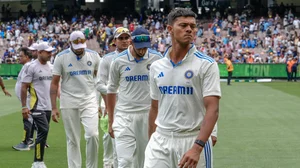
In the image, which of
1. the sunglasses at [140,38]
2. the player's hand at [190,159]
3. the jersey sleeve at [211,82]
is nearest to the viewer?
the player's hand at [190,159]

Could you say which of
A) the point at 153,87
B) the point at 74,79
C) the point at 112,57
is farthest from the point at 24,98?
the point at 153,87

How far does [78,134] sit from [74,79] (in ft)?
2.84

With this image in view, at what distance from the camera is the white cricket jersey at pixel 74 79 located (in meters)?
11.1

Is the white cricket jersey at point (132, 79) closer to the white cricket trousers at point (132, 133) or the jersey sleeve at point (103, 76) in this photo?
the white cricket trousers at point (132, 133)

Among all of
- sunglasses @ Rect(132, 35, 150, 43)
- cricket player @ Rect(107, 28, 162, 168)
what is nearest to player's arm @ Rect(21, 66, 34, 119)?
cricket player @ Rect(107, 28, 162, 168)

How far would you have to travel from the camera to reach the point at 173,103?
6.38m

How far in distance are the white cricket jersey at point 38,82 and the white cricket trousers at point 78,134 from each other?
1456mm

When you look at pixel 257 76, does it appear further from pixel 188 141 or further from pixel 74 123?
pixel 188 141

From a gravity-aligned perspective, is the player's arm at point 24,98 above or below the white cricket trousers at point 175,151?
below

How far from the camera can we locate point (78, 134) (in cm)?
1107

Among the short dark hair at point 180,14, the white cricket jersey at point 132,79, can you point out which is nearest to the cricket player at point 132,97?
the white cricket jersey at point 132,79

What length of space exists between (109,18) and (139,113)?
58115mm

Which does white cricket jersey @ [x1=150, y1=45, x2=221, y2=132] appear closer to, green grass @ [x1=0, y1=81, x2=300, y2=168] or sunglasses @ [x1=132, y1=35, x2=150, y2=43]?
sunglasses @ [x1=132, y1=35, x2=150, y2=43]

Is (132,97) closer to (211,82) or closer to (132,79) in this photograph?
(132,79)
